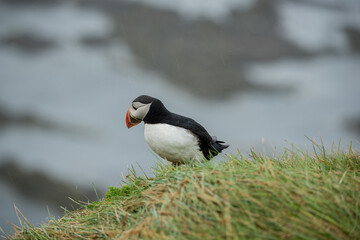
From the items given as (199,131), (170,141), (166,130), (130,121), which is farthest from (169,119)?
(130,121)

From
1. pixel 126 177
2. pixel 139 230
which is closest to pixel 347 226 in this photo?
pixel 139 230

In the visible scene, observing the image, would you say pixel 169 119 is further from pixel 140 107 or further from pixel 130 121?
pixel 130 121

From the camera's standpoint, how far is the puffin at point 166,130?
3793 mm

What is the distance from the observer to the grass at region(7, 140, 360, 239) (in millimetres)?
2199

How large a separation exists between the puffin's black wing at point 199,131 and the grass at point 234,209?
85 cm

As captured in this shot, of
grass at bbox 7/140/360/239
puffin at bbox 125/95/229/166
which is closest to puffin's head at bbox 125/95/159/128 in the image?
puffin at bbox 125/95/229/166

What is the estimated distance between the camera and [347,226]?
7.24 feet

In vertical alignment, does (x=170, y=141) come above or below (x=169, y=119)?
below

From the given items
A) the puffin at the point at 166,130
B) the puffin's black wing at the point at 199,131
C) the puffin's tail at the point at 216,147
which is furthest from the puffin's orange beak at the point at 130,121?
the puffin's tail at the point at 216,147

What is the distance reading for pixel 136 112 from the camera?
3895 millimetres

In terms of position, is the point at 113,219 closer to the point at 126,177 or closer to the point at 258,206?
the point at 126,177

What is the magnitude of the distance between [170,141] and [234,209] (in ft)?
5.14

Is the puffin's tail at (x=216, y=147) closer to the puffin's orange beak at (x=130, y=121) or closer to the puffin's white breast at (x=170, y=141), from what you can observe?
the puffin's white breast at (x=170, y=141)

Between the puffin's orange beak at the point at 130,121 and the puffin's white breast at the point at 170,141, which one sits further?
the puffin's orange beak at the point at 130,121
